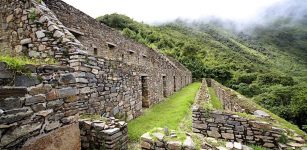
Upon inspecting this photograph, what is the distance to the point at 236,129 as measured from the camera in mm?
6363

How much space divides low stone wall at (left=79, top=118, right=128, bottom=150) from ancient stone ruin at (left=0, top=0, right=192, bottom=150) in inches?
0.9

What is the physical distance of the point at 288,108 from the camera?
12961 millimetres

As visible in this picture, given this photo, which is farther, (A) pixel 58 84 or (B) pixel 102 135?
(B) pixel 102 135

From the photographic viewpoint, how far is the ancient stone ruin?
3.44 m

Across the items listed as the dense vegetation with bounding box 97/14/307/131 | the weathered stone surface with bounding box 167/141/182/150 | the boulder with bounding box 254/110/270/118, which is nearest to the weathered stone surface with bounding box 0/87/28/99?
the weathered stone surface with bounding box 167/141/182/150

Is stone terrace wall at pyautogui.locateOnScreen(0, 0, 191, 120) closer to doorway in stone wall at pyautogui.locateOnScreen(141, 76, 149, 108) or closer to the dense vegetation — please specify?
doorway in stone wall at pyautogui.locateOnScreen(141, 76, 149, 108)

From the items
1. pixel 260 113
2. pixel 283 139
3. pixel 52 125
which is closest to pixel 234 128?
pixel 283 139

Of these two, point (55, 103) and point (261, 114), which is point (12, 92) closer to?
point (55, 103)

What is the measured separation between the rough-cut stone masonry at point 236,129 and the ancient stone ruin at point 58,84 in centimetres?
263

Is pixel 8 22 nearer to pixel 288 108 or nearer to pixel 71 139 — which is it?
pixel 71 139

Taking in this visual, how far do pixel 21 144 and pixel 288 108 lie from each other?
14.0 metres

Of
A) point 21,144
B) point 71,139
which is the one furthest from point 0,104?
point 71,139

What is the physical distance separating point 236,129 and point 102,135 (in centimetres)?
388

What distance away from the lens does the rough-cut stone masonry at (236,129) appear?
18.9 feet
